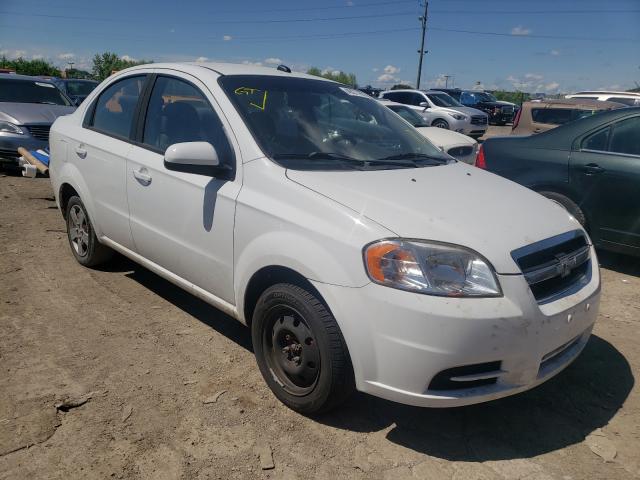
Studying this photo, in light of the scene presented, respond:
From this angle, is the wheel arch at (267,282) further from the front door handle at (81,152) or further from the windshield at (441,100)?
the windshield at (441,100)

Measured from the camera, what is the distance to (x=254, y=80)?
3436mm

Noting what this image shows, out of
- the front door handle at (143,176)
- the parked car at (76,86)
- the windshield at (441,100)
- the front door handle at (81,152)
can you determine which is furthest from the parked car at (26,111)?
the windshield at (441,100)

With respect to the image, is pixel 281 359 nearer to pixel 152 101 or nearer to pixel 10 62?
pixel 152 101

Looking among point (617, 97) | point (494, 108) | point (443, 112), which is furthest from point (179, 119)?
point (494, 108)

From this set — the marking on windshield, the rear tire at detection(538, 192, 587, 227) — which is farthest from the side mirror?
the rear tire at detection(538, 192, 587, 227)

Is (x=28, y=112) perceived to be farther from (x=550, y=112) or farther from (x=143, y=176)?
(x=550, y=112)

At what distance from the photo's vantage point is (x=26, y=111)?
922cm

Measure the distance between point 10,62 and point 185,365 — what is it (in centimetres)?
5679

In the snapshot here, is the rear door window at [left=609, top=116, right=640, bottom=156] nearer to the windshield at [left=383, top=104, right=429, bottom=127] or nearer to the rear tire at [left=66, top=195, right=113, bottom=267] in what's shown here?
the rear tire at [left=66, top=195, right=113, bottom=267]

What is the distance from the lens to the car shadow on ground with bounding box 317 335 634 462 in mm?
2607

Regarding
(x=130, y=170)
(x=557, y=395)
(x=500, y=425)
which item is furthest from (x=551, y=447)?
(x=130, y=170)

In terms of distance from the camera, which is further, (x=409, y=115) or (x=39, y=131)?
(x=409, y=115)

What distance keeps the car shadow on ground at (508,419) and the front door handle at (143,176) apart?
188cm

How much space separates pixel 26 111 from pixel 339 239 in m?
8.79
